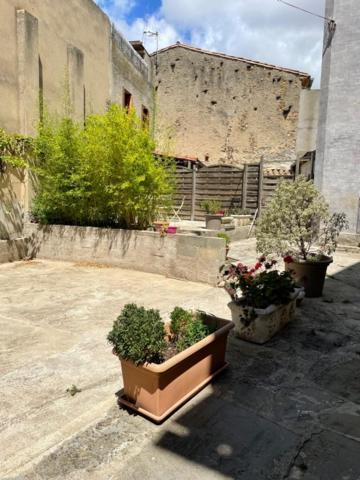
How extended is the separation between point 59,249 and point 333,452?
6.00 m

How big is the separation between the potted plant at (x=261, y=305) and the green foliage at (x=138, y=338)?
125cm

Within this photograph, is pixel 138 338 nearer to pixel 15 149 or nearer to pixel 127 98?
pixel 15 149

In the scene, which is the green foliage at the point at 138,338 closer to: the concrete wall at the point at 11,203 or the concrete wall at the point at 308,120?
the concrete wall at the point at 11,203

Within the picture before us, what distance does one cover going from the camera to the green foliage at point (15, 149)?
256 inches

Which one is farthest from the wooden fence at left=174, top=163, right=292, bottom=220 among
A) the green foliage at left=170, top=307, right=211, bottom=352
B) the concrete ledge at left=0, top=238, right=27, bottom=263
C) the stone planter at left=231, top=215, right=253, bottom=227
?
the green foliage at left=170, top=307, right=211, bottom=352

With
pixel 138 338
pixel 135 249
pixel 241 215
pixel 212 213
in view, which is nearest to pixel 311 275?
pixel 135 249

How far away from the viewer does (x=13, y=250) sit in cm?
662

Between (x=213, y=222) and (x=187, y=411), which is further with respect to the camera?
(x=213, y=222)

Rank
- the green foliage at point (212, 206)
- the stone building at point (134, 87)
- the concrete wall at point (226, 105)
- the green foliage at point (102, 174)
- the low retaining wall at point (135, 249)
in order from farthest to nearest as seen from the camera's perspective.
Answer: the concrete wall at point (226, 105), the green foliage at point (212, 206), the stone building at point (134, 87), the green foliage at point (102, 174), the low retaining wall at point (135, 249)

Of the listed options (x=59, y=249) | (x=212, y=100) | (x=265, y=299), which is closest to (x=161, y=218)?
(x=59, y=249)

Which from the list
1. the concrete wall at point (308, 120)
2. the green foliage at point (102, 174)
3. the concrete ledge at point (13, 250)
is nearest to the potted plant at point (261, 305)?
the green foliage at point (102, 174)

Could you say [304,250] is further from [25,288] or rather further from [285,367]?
[25,288]

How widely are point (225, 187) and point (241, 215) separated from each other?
1394 mm

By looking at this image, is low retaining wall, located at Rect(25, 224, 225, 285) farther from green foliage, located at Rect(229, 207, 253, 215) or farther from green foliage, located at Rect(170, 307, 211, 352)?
green foliage, located at Rect(229, 207, 253, 215)
